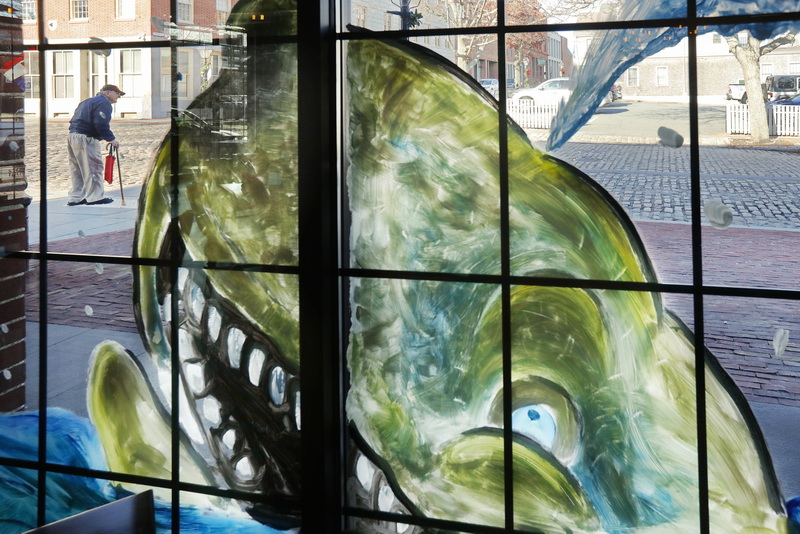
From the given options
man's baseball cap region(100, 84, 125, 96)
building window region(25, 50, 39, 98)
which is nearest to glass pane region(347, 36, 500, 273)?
man's baseball cap region(100, 84, 125, 96)

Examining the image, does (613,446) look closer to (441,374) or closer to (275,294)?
(441,374)

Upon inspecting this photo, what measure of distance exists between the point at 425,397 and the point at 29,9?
2101 millimetres

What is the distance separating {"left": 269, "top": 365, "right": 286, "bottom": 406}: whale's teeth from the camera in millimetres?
2525

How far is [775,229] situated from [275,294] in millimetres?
1589

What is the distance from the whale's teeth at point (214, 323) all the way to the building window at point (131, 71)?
849 mm

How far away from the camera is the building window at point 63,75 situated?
2.75 metres

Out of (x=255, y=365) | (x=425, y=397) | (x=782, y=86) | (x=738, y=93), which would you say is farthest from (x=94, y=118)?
(x=782, y=86)

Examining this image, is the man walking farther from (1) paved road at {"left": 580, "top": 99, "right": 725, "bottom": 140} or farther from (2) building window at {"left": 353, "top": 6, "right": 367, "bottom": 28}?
(1) paved road at {"left": 580, "top": 99, "right": 725, "bottom": 140}

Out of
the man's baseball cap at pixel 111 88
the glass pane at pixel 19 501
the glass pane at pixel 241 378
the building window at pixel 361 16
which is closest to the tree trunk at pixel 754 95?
the building window at pixel 361 16

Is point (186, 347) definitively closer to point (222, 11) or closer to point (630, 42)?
point (222, 11)

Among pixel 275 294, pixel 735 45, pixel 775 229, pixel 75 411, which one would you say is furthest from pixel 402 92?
pixel 75 411

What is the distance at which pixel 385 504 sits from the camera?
245cm

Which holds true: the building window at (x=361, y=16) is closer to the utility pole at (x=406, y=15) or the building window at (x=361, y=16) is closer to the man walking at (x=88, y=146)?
the utility pole at (x=406, y=15)

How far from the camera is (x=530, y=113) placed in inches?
88.7
